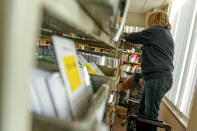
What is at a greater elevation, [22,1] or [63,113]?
[22,1]

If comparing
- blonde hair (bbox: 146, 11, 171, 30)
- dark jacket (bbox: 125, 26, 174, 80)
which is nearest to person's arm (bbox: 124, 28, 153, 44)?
dark jacket (bbox: 125, 26, 174, 80)

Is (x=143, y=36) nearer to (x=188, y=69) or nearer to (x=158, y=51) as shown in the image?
(x=158, y=51)

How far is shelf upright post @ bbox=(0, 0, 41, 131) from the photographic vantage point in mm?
190

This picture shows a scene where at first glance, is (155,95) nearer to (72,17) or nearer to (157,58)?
(157,58)

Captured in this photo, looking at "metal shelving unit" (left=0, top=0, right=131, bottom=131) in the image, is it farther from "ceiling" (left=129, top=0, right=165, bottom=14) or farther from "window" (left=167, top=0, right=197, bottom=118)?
"ceiling" (left=129, top=0, right=165, bottom=14)

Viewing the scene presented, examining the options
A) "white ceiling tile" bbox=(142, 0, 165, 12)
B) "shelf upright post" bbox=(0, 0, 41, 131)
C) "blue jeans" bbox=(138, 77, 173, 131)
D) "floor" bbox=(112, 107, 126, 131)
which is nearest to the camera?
"shelf upright post" bbox=(0, 0, 41, 131)

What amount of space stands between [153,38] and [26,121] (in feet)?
4.91

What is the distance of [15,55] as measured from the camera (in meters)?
0.20

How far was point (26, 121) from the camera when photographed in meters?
0.24

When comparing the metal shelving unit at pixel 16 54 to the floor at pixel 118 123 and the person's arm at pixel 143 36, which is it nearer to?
the person's arm at pixel 143 36

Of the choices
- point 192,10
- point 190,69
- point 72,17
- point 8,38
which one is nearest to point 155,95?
point 190,69

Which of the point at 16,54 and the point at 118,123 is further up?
the point at 16,54

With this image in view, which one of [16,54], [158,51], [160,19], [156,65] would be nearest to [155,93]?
[156,65]

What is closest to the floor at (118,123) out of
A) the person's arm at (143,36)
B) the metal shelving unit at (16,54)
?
the person's arm at (143,36)
